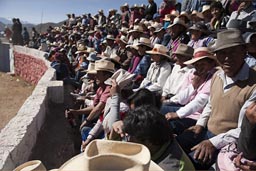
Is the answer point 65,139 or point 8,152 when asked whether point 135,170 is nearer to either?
point 8,152

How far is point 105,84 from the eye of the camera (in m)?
4.68

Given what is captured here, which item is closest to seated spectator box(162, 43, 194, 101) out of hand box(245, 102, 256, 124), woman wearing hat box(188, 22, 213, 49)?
woman wearing hat box(188, 22, 213, 49)

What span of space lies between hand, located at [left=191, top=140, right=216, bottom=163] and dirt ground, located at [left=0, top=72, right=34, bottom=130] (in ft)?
25.2

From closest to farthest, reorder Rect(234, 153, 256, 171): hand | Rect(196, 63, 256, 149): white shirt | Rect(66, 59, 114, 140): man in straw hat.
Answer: Rect(234, 153, 256, 171): hand
Rect(196, 63, 256, 149): white shirt
Rect(66, 59, 114, 140): man in straw hat

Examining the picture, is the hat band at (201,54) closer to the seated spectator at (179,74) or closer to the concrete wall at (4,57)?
the seated spectator at (179,74)

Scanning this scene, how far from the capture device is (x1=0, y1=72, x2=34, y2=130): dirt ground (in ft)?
35.7

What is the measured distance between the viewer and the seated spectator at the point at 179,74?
180 inches

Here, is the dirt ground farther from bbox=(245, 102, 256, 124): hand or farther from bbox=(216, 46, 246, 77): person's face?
bbox=(245, 102, 256, 124): hand

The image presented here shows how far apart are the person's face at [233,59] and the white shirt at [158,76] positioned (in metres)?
2.07

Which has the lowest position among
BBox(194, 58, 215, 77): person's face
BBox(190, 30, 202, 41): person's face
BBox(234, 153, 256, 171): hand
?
BBox(234, 153, 256, 171): hand

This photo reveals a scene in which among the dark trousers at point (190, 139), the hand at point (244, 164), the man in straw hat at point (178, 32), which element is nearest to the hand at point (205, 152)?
the dark trousers at point (190, 139)

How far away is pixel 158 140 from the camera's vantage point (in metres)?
2.33

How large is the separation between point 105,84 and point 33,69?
11.6m

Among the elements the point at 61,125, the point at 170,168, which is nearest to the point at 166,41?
the point at 61,125
